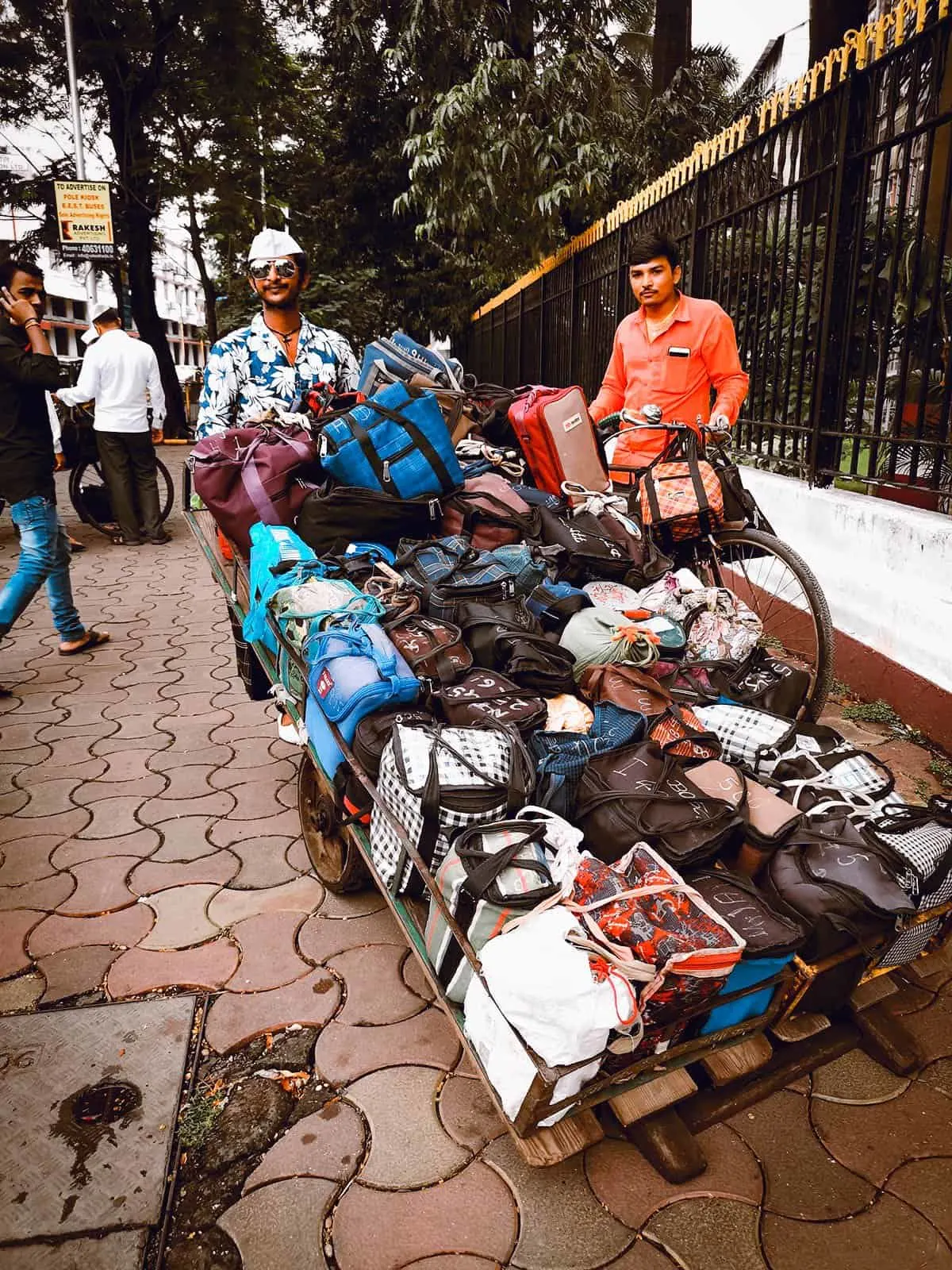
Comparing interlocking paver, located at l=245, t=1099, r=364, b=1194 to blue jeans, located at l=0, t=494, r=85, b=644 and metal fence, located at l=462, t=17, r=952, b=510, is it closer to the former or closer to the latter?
metal fence, located at l=462, t=17, r=952, b=510

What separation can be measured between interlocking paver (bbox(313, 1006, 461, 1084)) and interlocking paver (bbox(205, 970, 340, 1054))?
0.26 ft

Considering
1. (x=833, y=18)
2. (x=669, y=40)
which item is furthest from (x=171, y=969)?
(x=669, y=40)

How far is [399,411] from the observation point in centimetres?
325

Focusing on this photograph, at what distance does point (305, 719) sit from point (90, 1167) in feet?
3.82

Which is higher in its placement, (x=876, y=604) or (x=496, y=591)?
(x=496, y=591)

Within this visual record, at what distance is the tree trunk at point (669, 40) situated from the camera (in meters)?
11.8

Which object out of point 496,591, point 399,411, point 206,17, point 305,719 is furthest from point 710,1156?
point 206,17

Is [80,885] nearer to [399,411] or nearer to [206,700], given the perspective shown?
[206,700]

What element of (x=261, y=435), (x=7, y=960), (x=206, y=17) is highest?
(x=206, y=17)

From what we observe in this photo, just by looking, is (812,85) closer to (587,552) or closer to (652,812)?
(587,552)

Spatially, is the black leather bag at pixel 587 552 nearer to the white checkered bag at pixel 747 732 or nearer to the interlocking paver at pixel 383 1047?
the white checkered bag at pixel 747 732

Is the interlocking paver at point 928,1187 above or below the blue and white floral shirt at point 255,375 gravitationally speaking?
below

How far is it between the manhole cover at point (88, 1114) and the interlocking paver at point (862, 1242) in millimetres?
1265

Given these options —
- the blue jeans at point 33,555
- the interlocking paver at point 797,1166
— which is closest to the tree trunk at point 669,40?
the blue jeans at point 33,555
